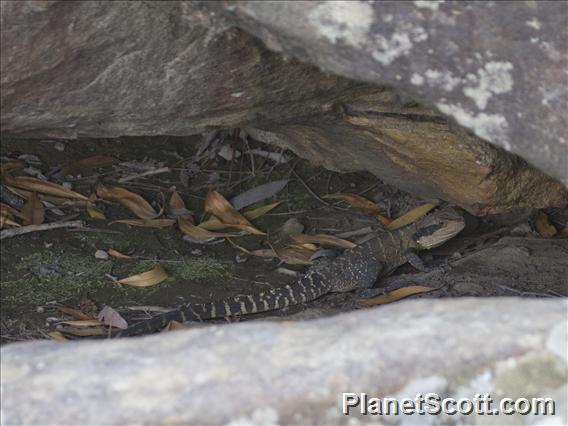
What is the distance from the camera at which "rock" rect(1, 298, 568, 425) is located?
99.5 inches

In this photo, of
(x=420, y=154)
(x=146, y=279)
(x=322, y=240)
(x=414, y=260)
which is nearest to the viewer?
(x=420, y=154)

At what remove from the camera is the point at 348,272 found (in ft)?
22.3

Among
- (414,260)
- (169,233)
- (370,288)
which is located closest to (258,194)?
(169,233)

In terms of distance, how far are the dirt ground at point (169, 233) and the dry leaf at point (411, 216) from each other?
78mm

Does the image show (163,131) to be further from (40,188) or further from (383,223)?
(383,223)

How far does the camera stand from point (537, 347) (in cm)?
260

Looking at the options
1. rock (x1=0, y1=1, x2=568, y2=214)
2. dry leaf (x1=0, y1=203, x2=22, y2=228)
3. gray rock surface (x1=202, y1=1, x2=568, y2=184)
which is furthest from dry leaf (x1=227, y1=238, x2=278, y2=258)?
gray rock surface (x1=202, y1=1, x2=568, y2=184)

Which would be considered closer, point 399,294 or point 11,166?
point 399,294

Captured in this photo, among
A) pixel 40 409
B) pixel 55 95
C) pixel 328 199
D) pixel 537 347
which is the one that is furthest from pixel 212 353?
pixel 328 199

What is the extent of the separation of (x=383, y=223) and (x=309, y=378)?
178 inches

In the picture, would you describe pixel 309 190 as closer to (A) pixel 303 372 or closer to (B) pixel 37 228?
(B) pixel 37 228

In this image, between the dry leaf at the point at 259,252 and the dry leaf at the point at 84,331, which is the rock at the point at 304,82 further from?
the dry leaf at the point at 84,331

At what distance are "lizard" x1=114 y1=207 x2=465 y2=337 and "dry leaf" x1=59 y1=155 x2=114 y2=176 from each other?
1819mm

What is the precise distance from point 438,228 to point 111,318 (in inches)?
131
